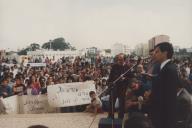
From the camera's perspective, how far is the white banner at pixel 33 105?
12.9 metres

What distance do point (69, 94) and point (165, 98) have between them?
Result: 8692 mm

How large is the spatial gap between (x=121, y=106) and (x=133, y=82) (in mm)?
1447

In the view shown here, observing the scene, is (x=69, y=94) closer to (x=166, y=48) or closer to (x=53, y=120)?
(x=53, y=120)

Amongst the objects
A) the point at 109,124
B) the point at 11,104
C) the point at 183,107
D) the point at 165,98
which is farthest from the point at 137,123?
the point at 11,104

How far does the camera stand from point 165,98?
14.9 feet

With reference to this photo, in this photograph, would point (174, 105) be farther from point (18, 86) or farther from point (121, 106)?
point (18, 86)

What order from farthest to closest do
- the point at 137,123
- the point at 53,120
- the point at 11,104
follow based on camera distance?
the point at 11,104, the point at 53,120, the point at 137,123

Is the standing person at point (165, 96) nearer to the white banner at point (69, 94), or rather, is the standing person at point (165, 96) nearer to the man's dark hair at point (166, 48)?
the man's dark hair at point (166, 48)

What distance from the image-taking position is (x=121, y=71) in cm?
934

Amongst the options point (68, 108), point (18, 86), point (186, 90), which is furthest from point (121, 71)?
point (18, 86)

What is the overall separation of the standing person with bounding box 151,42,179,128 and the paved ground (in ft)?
17.5

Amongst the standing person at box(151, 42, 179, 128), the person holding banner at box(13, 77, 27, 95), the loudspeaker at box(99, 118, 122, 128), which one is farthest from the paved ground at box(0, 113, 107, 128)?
the standing person at box(151, 42, 179, 128)

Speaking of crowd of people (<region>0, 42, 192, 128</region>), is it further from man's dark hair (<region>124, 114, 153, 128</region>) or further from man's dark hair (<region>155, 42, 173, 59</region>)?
man's dark hair (<region>124, 114, 153, 128</region>)

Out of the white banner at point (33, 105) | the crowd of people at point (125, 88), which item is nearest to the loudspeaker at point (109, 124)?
the crowd of people at point (125, 88)
